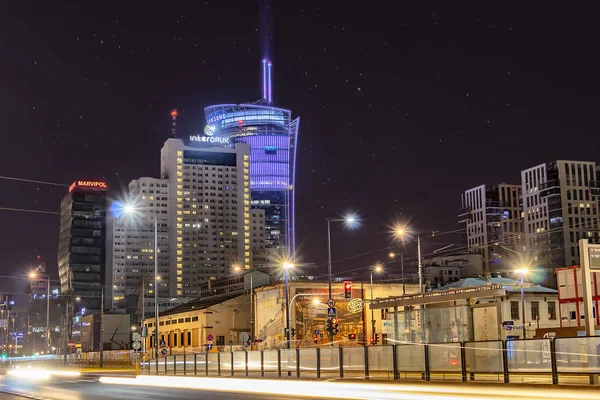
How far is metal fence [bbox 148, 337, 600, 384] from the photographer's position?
26.2m

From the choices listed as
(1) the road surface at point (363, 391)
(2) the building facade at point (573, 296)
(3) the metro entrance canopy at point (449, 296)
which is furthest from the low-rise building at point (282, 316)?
(1) the road surface at point (363, 391)

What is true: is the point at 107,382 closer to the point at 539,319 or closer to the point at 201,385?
the point at 201,385

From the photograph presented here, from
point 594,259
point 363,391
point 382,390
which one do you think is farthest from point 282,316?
point 594,259

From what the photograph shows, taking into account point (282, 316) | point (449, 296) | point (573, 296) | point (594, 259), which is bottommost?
point (282, 316)

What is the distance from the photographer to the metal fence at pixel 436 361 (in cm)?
2619

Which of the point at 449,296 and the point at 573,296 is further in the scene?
the point at 573,296

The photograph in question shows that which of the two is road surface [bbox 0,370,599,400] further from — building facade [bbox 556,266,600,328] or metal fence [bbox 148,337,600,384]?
building facade [bbox 556,266,600,328]

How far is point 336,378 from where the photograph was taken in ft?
120

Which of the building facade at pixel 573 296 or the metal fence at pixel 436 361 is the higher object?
the building facade at pixel 573 296

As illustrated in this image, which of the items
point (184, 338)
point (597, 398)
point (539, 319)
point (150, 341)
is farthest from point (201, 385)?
point (150, 341)

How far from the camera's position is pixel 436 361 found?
3191 cm

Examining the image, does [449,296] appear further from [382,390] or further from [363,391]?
[363,391]

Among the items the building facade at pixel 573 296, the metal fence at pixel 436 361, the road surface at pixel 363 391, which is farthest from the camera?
the building facade at pixel 573 296

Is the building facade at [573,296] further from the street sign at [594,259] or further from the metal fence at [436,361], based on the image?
the metal fence at [436,361]
